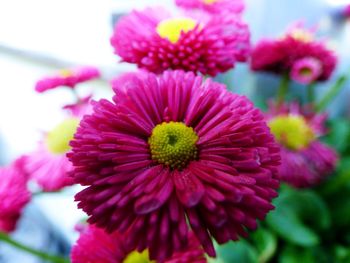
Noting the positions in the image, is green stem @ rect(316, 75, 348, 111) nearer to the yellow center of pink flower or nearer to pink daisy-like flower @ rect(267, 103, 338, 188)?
pink daisy-like flower @ rect(267, 103, 338, 188)

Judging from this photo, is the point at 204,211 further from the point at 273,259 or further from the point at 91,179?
the point at 273,259

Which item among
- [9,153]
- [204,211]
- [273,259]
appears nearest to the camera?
[204,211]

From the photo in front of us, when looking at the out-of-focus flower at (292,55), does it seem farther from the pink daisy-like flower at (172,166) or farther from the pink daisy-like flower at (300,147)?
the pink daisy-like flower at (172,166)

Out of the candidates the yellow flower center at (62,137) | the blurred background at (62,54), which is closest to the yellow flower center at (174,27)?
the yellow flower center at (62,137)

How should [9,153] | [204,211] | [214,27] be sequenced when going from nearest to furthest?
1. [204,211]
2. [214,27]
3. [9,153]

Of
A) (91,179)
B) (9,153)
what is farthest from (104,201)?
(9,153)

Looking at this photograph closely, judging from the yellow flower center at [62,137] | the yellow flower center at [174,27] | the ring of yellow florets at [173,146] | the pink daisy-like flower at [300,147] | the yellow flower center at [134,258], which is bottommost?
the pink daisy-like flower at [300,147]
